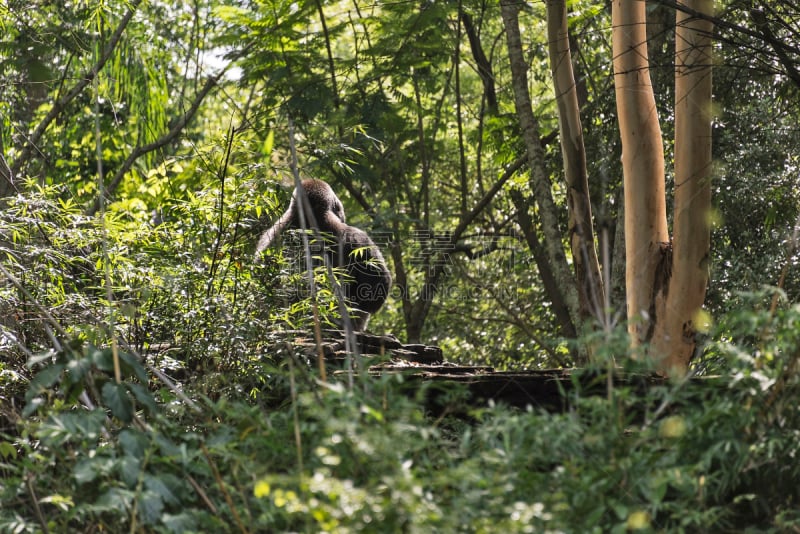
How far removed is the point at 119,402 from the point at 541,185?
4.96 metres

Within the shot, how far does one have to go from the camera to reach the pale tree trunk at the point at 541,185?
288 inches

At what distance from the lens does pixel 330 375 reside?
4402 mm

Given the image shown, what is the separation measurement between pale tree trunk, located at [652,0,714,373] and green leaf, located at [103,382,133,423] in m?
4.02

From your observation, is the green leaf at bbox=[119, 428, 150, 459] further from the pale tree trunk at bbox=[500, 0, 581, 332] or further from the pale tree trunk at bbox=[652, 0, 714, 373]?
the pale tree trunk at bbox=[500, 0, 581, 332]

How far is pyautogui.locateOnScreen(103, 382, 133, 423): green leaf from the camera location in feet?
10.2

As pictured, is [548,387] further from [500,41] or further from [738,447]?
[500,41]

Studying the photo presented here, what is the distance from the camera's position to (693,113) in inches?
245

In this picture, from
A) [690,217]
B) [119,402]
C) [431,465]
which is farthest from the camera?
[690,217]

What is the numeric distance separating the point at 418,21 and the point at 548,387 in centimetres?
664

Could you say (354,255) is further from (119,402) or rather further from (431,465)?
(431,465)

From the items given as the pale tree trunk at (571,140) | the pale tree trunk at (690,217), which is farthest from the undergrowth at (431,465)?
the pale tree trunk at (571,140)

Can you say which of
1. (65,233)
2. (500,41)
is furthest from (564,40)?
(500,41)

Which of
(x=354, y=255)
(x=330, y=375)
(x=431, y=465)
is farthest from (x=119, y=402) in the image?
(x=354, y=255)

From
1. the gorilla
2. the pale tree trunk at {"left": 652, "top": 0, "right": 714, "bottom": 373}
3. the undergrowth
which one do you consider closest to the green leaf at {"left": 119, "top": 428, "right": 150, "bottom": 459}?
the undergrowth
